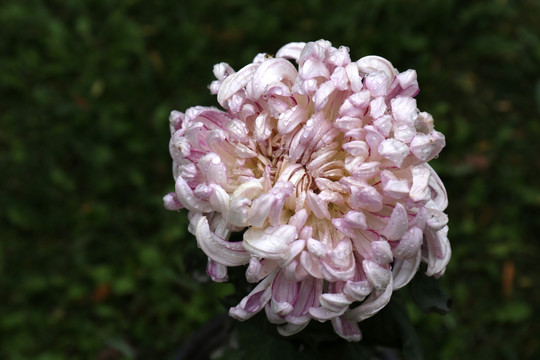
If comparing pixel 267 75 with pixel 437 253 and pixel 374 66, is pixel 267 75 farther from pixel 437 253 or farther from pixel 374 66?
pixel 437 253

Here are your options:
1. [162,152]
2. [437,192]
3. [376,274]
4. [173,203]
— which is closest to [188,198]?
[173,203]

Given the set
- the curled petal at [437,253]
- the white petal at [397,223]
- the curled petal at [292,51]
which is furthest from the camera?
the curled petal at [292,51]

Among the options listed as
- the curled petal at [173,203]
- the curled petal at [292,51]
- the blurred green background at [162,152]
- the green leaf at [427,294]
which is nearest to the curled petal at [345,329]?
Answer: the green leaf at [427,294]

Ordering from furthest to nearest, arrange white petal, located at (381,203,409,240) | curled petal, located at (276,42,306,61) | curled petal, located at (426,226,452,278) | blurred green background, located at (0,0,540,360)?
blurred green background, located at (0,0,540,360), curled petal, located at (276,42,306,61), curled petal, located at (426,226,452,278), white petal, located at (381,203,409,240)

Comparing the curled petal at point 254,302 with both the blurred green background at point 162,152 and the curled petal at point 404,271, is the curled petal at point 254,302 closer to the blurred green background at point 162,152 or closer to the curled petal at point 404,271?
the curled petal at point 404,271

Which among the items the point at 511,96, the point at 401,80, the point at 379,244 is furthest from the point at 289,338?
the point at 511,96

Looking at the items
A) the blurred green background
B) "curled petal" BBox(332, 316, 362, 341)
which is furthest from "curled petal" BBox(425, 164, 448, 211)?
the blurred green background

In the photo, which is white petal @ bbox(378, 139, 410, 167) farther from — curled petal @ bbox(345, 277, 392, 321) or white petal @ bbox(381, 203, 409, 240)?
curled petal @ bbox(345, 277, 392, 321)
